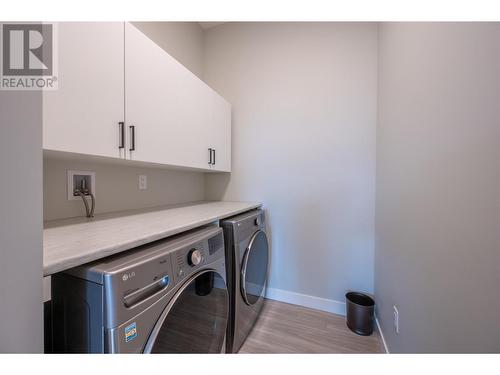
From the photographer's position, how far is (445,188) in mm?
709

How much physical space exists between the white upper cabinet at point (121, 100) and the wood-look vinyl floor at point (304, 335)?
4.41 ft

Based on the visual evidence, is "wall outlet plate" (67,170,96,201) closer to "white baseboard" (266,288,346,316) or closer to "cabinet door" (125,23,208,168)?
"cabinet door" (125,23,208,168)

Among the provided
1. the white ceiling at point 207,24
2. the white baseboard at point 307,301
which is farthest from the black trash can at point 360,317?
the white ceiling at point 207,24

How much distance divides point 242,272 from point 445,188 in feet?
3.44

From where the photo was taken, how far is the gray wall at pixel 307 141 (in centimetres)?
166

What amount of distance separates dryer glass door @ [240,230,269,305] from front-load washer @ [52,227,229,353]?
1.35ft

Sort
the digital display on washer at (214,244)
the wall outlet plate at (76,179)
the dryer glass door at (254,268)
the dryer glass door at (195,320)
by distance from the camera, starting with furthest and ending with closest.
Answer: the dryer glass door at (254,268), the wall outlet plate at (76,179), the digital display on washer at (214,244), the dryer glass door at (195,320)

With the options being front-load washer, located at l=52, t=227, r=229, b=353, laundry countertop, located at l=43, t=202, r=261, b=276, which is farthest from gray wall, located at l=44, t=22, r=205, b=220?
front-load washer, located at l=52, t=227, r=229, b=353

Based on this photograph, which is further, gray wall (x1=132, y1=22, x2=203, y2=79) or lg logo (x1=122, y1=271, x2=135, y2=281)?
gray wall (x1=132, y1=22, x2=203, y2=79)

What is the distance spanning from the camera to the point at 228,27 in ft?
6.71

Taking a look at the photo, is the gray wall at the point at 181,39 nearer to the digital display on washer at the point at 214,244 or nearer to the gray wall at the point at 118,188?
the gray wall at the point at 118,188

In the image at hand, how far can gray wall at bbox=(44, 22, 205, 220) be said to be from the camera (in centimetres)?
104

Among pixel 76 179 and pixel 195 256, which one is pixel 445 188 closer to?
pixel 195 256

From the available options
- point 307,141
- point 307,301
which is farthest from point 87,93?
point 307,301
